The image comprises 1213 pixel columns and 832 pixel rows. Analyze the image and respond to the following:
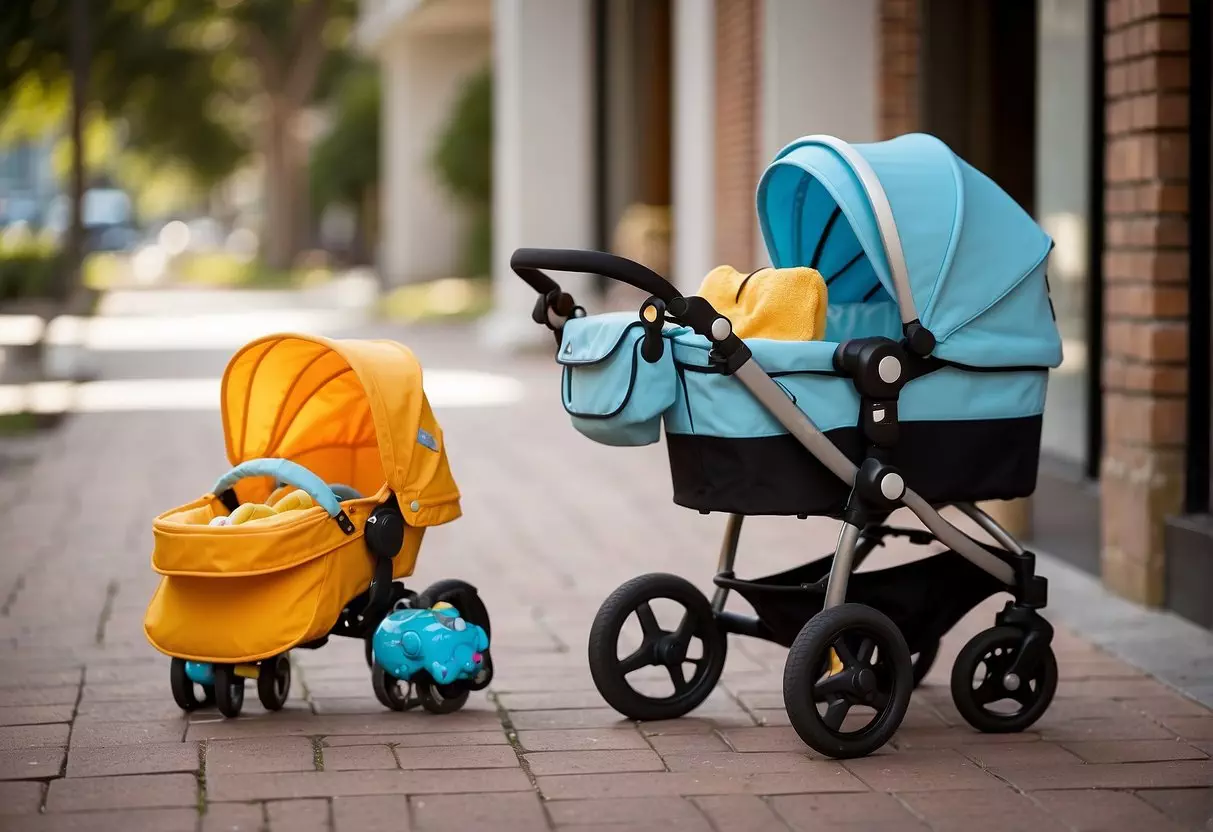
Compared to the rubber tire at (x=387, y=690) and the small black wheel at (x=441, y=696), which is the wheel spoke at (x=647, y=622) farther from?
the rubber tire at (x=387, y=690)

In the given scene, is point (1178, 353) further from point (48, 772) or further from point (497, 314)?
point (497, 314)

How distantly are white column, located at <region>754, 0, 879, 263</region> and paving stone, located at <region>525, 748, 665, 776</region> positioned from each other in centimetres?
583

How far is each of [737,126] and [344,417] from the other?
6669 mm

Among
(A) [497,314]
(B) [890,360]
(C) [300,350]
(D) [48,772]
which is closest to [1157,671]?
(B) [890,360]

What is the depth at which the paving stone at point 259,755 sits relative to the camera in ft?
14.1

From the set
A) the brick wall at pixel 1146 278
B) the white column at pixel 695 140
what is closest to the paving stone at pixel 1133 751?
the brick wall at pixel 1146 278

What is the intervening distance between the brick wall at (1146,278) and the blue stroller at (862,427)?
1642 mm

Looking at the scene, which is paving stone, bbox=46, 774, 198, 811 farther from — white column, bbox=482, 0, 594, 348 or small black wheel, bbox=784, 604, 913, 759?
white column, bbox=482, 0, 594, 348

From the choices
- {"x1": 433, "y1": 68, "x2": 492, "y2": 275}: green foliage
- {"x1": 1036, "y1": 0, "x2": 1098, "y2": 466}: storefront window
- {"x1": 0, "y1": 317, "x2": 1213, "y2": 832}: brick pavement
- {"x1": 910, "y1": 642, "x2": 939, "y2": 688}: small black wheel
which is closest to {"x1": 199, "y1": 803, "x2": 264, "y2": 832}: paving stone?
{"x1": 0, "y1": 317, "x2": 1213, "y2": 832}: brick pavement

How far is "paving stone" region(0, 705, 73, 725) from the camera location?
4.80 m

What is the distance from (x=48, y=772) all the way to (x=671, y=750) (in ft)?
4.98

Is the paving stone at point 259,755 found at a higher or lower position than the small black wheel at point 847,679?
lower

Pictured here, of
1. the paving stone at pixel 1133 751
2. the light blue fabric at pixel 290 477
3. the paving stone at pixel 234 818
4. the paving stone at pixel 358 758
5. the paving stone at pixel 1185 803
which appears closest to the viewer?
the paving stone at pixel 234 818

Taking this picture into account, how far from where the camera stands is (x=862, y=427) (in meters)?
4.42
